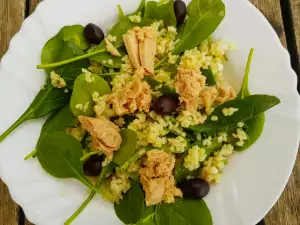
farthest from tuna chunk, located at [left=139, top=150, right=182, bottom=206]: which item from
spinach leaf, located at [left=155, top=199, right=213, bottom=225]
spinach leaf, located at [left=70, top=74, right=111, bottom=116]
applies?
spinach leaf, located at [left=70, top=74, right=111, bottom=116]

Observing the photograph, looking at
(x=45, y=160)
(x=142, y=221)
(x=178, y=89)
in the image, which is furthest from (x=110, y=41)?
(x=142, y=221)

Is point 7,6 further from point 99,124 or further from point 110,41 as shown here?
point 99,124

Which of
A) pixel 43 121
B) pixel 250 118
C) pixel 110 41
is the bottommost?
pixel 250 118

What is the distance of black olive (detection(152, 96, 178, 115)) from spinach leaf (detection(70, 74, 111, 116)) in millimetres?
140

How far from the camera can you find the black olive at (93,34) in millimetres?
1113

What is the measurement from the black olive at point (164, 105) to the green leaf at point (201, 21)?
0.50 feet

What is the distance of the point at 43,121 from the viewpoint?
1111 mm

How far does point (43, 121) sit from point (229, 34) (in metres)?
0.51

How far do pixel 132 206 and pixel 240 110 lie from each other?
0.33m

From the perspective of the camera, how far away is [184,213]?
101cm

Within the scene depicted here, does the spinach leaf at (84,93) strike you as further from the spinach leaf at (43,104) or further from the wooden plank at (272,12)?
the wooden plank at (272,12)

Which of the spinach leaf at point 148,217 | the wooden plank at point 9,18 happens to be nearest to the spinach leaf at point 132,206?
the spinach leaf at point 148,217

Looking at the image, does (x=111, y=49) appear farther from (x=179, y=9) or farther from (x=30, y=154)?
(x=30, y=154)

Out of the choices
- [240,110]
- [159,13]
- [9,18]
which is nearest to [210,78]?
[240,110]
